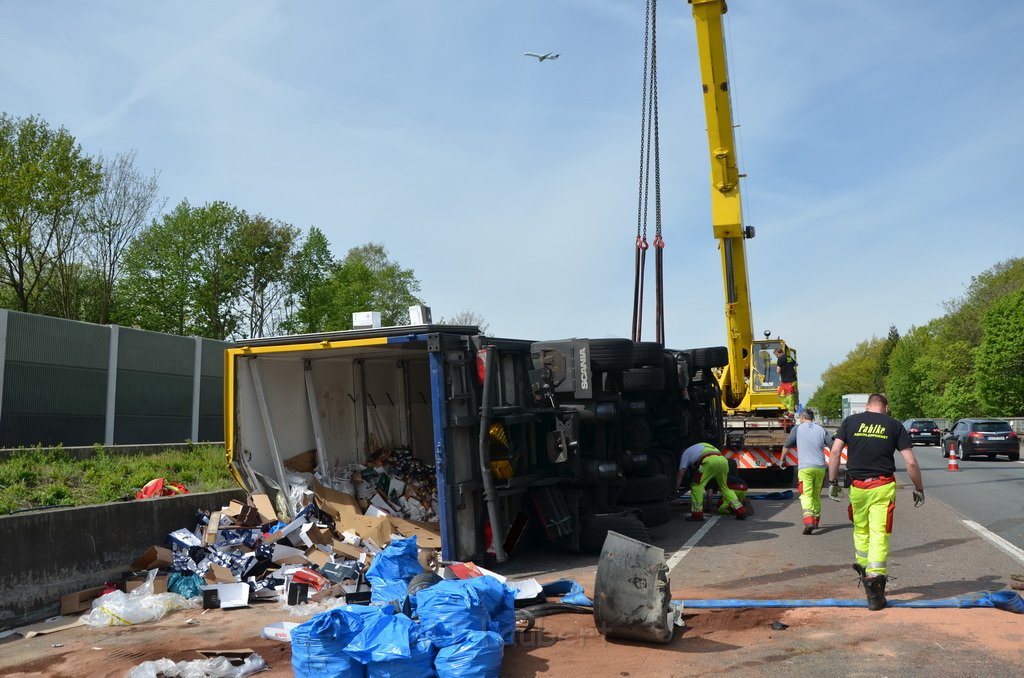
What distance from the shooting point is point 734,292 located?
707 inches

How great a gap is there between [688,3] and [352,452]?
34.3 feet

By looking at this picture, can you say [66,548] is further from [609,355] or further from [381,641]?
[609,355]

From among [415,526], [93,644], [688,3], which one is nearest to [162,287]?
[688,3]

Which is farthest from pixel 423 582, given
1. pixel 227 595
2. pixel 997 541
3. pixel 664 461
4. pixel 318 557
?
pixel 997 541

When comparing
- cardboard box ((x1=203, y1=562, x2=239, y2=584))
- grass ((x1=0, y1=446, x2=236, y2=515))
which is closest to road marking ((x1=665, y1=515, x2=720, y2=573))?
cardboard box ((x1=203, y1=562, x2=239, y2=584))

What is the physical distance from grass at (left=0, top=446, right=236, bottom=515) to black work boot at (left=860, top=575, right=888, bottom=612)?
7.25 meters

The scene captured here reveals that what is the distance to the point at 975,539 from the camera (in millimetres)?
10258

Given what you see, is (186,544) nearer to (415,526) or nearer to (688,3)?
(415,526)

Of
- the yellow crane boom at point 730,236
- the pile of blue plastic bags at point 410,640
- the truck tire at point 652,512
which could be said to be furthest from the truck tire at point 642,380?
the yellow crane boom at point 730,236

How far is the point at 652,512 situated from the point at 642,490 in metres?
0.29

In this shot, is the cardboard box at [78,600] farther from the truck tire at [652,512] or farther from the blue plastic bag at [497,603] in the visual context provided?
the truck tire at [652,512]

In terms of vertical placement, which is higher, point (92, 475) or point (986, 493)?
point (92, 475)

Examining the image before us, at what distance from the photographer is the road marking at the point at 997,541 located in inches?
361

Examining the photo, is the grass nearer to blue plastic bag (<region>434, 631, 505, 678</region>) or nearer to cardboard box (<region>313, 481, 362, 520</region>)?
cardboard box (<region>313, 481, 362, 520</region>)
